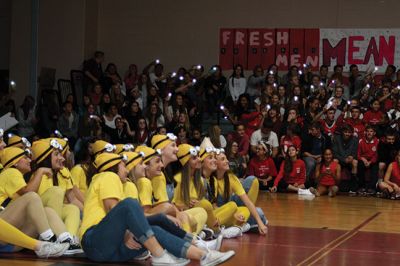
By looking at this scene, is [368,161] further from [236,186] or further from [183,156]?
[183,156]

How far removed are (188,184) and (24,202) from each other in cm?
171

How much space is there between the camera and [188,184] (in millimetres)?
7582

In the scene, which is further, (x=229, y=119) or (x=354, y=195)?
(x=229, y=119)

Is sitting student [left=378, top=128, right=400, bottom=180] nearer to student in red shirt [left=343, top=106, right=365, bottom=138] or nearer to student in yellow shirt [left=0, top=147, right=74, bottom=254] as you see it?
student in red shirt [left=343, top=106, right=365, bottom=138]

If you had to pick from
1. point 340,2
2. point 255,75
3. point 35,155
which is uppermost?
point 340,2

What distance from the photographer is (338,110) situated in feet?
51.5

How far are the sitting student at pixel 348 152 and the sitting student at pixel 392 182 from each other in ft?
2.02

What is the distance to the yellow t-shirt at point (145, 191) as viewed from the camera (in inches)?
268

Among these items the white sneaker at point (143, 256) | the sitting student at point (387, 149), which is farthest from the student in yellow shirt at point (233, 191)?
the sitting student at point (387, 149)

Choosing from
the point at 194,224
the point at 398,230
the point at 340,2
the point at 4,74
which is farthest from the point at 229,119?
the point at 194,224

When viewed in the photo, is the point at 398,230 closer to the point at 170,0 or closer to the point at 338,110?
the point at 338,110

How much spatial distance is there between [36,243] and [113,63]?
1315 centimetres

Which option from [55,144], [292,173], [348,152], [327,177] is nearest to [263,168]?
[292,173]

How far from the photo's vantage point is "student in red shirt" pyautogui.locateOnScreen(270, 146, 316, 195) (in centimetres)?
1423
